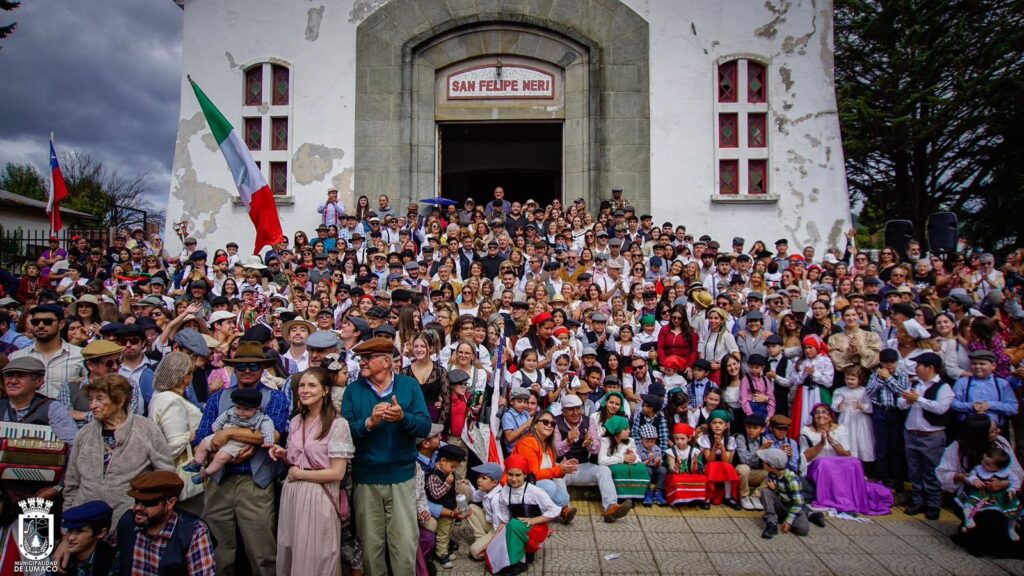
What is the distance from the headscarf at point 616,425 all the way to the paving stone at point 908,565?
2.71m

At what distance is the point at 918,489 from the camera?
7230mm

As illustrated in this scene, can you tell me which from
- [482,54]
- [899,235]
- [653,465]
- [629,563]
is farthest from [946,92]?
[629,563]

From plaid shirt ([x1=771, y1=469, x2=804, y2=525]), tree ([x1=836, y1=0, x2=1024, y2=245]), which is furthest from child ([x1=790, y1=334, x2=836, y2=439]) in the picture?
tree ([x1=836, y1=0, x2=1024, y2=245])

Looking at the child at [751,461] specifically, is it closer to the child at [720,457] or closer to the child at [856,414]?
the child at [720,457]

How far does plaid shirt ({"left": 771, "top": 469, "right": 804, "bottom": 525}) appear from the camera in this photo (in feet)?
22.1

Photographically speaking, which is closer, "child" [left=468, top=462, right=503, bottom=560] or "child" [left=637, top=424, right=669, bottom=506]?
"child" [left=468, top=462, right=503, bottom=560]

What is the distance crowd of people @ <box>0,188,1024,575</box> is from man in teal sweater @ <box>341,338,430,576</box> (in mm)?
19

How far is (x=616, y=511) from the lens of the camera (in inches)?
275

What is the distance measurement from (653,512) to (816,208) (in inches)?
404

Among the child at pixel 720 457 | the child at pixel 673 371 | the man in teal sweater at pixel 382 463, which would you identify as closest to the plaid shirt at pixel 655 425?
the child at pixel 720 457

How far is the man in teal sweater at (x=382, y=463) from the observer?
4812 millimetres

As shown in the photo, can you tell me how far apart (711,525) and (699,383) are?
1.85 m

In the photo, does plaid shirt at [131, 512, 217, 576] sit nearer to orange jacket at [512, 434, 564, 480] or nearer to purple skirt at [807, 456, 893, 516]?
orange jacket at [512, 434, 564, 480]

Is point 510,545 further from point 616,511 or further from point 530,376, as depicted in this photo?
point 530,376
